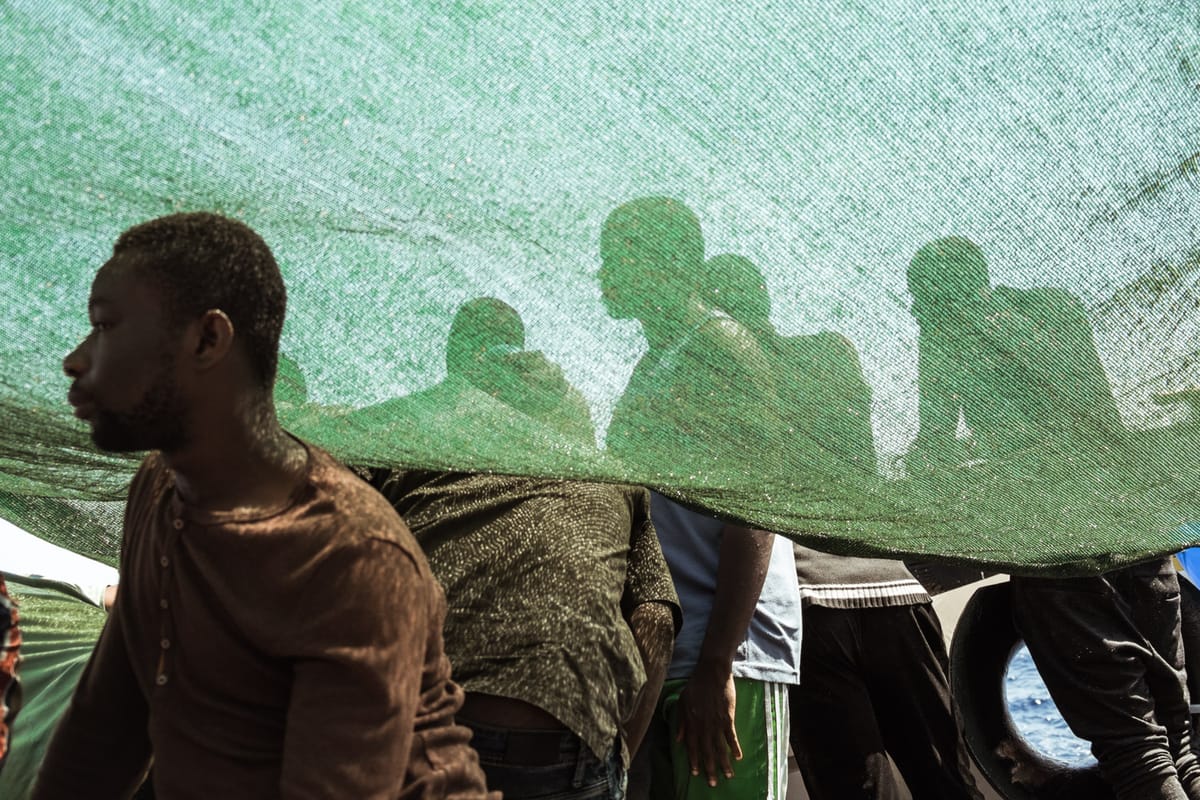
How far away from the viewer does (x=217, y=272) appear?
60.0 inches

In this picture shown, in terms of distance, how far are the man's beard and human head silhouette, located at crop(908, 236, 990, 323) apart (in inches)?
40.7

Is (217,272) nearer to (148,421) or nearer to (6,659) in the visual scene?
(148,421)

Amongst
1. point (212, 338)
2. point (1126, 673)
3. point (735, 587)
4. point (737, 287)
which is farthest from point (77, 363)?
point (1126, 673)

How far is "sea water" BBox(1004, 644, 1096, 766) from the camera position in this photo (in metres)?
3.96

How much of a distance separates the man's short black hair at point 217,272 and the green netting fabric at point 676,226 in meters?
0.18

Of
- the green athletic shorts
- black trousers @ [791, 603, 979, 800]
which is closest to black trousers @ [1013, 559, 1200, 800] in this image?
black trousers @ [791, 603, 979, 800]

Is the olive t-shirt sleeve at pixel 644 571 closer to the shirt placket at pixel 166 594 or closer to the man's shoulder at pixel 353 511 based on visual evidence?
the man's shoulder at pixel 353 511

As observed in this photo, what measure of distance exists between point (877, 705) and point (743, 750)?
2.30 ft

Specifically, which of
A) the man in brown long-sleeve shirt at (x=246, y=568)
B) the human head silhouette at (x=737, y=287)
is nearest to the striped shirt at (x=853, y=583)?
the human head silhouette at (x=737, y=287)

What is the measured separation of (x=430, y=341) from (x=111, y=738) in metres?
0.68

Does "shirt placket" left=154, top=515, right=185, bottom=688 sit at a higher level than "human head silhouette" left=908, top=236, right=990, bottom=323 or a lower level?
lower

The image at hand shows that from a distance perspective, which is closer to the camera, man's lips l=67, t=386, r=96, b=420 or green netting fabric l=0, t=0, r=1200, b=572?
man's lips l=67, t=386, r=96, b=420

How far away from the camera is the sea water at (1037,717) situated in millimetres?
3957

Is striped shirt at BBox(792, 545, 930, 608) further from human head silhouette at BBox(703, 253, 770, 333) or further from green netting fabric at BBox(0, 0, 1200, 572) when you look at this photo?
human head silhouette at BBox(703, 253, 770, 333)
